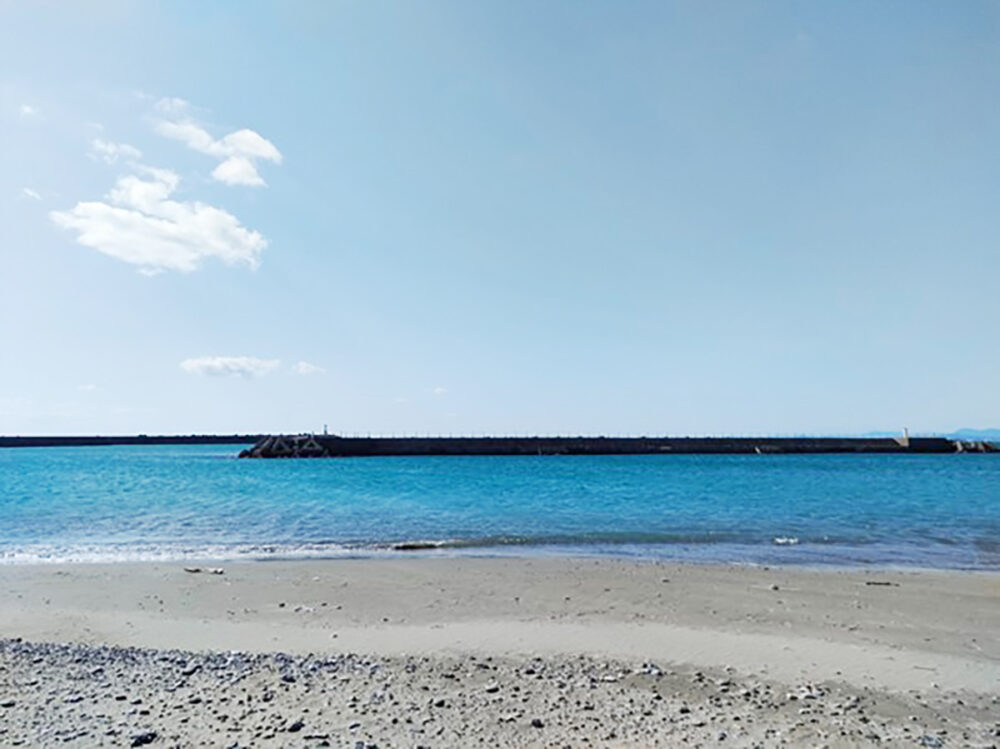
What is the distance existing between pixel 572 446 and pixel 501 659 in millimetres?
101134

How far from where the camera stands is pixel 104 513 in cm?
2522

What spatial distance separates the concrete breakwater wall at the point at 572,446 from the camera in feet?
320

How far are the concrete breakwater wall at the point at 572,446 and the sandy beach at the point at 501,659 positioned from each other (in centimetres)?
8711

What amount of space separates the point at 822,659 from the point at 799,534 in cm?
1294

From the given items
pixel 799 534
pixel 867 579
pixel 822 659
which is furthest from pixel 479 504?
pixel 822 659

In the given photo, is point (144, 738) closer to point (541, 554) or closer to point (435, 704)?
point (435, 704)

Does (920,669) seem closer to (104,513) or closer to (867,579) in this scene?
(867,579)

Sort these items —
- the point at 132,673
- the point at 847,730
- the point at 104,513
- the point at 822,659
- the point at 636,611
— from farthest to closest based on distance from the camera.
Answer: the point at 104,513 → the point at 636,611 → the point at 822,659 → the point at 132,673 → the point at 847,730

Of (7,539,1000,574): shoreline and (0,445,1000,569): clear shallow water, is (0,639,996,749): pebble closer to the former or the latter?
(7,539,1000,574): shoreline

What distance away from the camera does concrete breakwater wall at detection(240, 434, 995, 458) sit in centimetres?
9744

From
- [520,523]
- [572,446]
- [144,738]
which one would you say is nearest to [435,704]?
[144,738]

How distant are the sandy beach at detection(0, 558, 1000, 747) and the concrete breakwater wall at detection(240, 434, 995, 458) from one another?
87106 millimetres

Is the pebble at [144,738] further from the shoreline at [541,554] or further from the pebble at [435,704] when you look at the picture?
the shoreline at [541,554]

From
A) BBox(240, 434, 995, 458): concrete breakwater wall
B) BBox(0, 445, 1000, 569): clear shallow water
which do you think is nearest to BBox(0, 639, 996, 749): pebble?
BBox(0, 445, 1000, 569): clear shallow water
